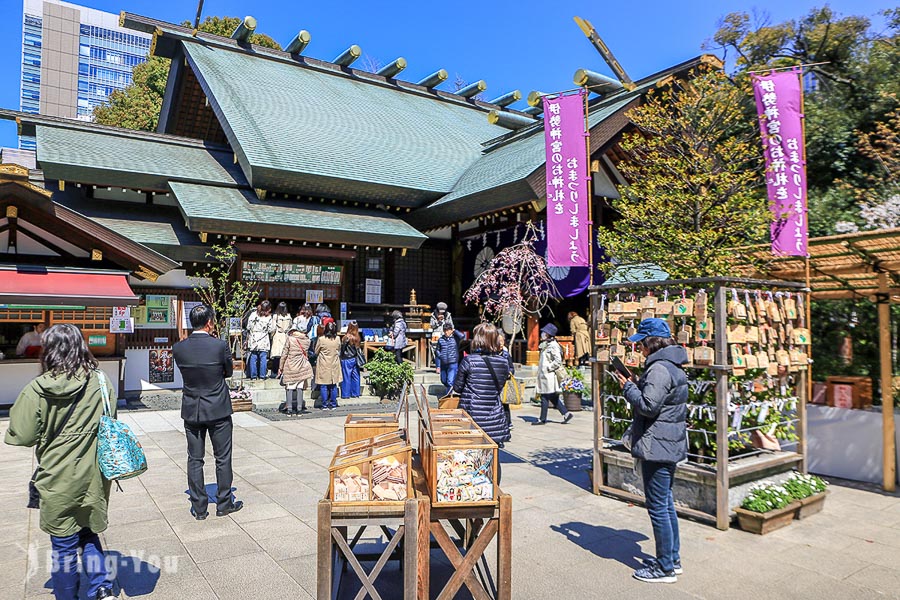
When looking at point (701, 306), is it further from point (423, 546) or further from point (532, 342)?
point (532, 342)

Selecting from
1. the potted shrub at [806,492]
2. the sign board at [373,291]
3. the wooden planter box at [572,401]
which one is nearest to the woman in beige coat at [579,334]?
the wooden planter box at [572,401]

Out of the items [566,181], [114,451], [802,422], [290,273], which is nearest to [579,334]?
[566,181]

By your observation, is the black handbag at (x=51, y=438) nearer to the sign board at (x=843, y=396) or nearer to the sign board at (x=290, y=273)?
the sign board at (x=843, y=396)

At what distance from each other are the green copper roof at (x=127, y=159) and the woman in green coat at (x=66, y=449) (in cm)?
1193

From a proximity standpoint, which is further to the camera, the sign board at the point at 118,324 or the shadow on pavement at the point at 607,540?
the sign board at the point at 118,324

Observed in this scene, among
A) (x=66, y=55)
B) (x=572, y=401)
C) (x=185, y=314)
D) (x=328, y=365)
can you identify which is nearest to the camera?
(x=328, y=365)

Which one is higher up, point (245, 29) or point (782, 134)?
point (245, 29)

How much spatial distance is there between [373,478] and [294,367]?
7.81 metres

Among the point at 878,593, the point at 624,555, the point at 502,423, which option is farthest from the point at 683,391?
the point at 502,423

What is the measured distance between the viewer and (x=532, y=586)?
3803 millimetres

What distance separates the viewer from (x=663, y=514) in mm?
3850

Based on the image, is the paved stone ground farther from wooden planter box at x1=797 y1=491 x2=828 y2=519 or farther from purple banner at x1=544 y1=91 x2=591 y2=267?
purple banner at x1=544 y1=91 x2=591 y2=267

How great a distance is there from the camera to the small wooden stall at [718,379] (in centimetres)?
505

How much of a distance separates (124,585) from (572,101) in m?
8.03
